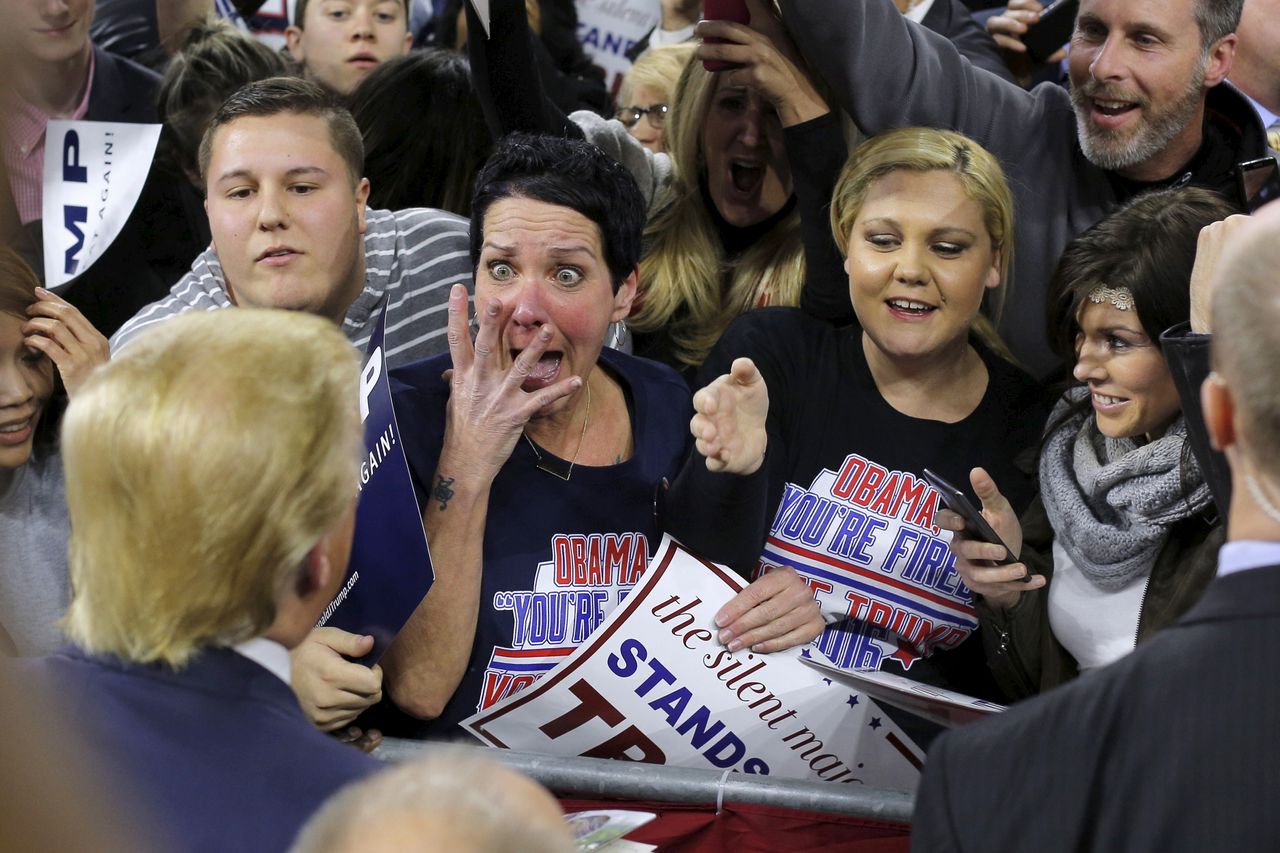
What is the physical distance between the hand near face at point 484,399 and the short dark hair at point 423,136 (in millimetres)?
1139

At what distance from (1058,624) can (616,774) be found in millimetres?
782

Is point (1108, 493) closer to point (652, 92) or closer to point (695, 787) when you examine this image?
point (695, 787)

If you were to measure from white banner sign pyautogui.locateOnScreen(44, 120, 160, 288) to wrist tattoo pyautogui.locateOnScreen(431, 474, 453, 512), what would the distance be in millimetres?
1190

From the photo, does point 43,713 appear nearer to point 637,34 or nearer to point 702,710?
point 702,710

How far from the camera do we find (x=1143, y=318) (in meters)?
2.30

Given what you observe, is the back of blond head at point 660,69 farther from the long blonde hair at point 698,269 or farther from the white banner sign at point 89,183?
the white banner sign at point 89,183

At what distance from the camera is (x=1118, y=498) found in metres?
2.19

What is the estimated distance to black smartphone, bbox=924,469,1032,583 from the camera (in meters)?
2.04

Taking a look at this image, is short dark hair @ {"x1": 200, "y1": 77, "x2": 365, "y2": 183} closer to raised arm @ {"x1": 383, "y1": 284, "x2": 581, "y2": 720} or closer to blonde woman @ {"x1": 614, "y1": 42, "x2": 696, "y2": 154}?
raised arm @ {"x1": 383, "y1": 284, "x2": 581, "y2": 720}

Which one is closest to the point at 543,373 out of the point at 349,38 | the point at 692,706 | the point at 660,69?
the point at 692,706

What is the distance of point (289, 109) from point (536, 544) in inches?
39.2

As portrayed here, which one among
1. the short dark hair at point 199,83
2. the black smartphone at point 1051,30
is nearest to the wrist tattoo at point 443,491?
the short dark hair at point 199,83

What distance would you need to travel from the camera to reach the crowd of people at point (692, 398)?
1.19m

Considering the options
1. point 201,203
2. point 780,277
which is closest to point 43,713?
point 780,277
